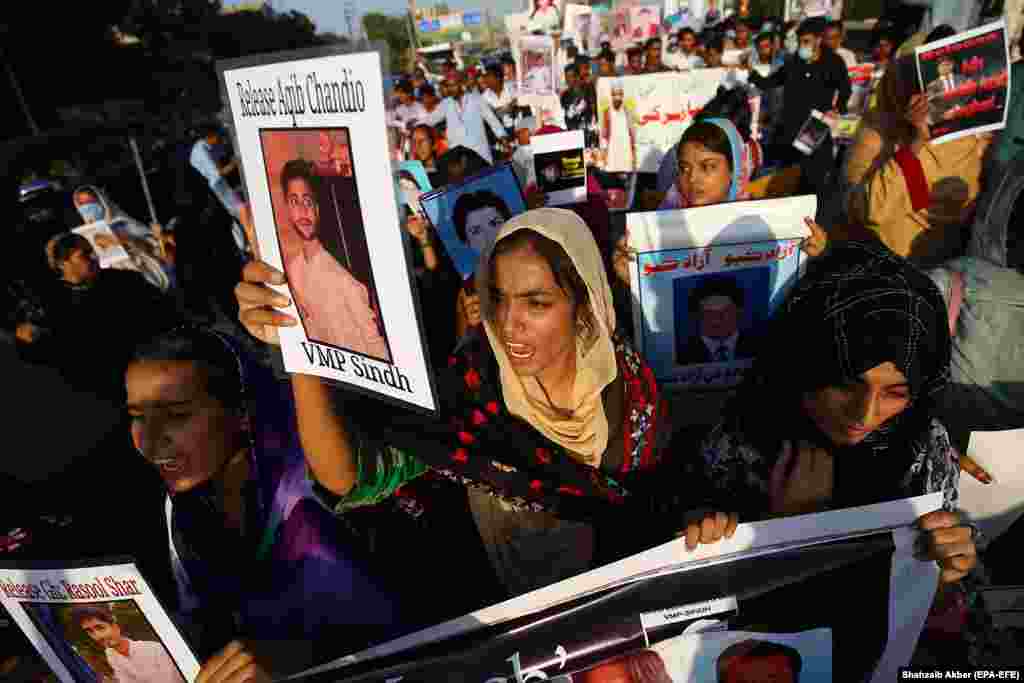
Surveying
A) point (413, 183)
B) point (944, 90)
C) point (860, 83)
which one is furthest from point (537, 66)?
point (944, 90)

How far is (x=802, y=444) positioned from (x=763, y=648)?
57cm

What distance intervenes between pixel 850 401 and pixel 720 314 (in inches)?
24.5

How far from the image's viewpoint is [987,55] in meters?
2.16

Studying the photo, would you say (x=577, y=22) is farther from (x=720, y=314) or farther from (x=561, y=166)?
(x=720, y=314)

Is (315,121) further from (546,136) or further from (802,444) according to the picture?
(546,136)

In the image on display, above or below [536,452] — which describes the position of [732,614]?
above

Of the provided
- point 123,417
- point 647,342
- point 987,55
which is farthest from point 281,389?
point 987,55

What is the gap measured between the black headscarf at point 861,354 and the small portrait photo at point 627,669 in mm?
697

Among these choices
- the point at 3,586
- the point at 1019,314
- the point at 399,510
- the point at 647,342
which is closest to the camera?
the point at 3,586

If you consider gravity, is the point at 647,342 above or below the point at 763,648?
above

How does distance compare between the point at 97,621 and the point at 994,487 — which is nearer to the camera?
the point at 97,621

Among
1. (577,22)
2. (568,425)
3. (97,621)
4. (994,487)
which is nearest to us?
(97,621)

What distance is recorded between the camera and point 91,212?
452cm

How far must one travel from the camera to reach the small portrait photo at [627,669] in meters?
1.07
